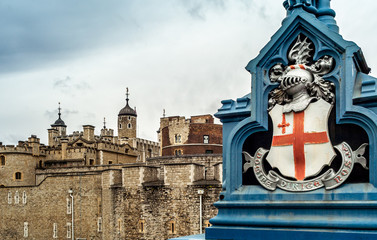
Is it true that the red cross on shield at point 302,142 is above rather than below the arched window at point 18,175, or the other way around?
above

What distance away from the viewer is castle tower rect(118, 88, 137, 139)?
72.2m

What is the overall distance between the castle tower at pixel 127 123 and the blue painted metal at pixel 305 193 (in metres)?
67.1

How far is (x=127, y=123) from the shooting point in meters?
73.1

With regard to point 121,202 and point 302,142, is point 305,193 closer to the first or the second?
point 302,142

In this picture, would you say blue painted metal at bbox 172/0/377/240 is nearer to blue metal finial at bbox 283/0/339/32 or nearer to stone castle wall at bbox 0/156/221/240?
blue metal finial at bbox 283/0/339/32

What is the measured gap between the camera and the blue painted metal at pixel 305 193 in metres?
4.68

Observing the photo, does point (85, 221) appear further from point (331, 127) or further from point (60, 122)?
point (60, 122)

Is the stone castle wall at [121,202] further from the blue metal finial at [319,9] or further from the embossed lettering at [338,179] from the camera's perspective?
the embossed lettering at [338,179]

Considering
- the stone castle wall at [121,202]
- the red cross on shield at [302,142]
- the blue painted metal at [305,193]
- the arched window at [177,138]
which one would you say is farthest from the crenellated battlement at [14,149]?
the red cross on shield at [302,142]

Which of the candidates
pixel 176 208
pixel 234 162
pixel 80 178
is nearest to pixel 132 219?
pixel 176 208

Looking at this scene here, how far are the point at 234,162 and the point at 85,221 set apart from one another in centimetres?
3073

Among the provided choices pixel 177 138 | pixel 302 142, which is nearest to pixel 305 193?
pixel 302 142

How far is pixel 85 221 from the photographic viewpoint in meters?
34.6

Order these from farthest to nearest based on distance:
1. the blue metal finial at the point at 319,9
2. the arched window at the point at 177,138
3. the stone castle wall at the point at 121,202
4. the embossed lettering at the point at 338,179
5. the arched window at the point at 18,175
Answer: the arched window at the point at 177,138, the arched window at the point at 18,175, the stone castle wall at the point at 121,202, the blue metal finial at the point at 319,9, the embossed lettering at the point at 338,179
